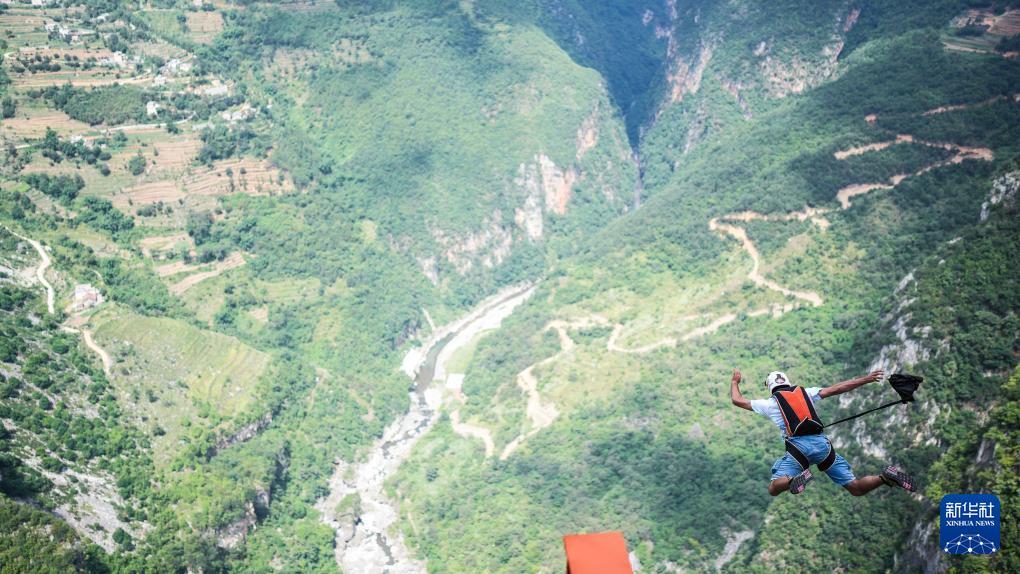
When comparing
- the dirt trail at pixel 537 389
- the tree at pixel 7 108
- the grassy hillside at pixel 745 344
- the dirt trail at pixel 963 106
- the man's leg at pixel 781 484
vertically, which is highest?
the man's leg at pixel 781 484

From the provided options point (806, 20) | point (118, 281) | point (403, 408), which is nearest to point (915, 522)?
point (403, 408)

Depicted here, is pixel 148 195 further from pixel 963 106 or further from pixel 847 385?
pixel 847 385

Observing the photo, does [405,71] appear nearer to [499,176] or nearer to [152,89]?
[499,176]

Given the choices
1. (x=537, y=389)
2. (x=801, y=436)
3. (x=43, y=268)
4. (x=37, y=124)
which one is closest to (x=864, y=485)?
(x=801, y=436)

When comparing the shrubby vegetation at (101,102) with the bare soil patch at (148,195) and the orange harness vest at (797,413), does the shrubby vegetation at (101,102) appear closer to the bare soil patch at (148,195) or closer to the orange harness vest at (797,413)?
the bare soil patch at (148,195)

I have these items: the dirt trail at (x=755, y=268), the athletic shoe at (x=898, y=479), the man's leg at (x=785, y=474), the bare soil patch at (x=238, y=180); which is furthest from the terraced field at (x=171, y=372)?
the athletic shoe at (x=898, y=479)

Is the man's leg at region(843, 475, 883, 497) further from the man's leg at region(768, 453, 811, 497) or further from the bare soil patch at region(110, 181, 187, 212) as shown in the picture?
the bare soil patch at region(110, 181, 187, 212)
